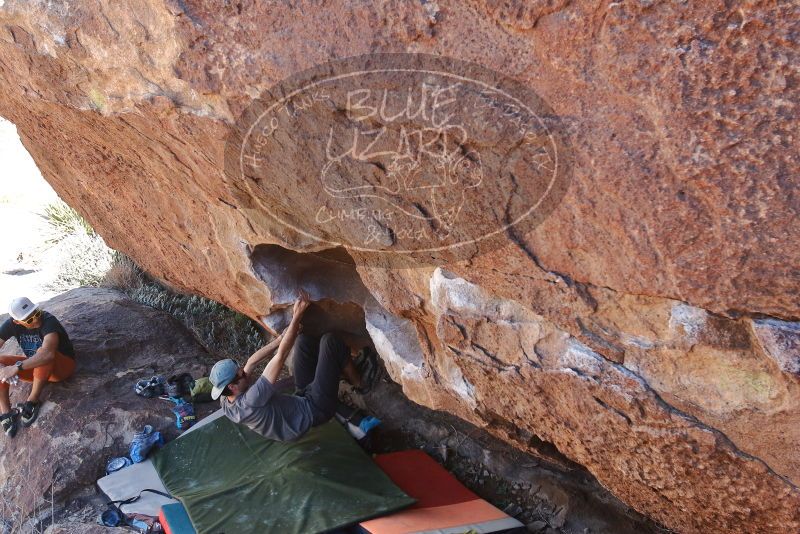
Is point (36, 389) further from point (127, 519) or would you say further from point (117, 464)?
point (127, 519)

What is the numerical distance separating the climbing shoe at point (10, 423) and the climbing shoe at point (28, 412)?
4cm

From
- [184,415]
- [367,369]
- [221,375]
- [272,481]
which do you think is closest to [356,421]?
[367,369]

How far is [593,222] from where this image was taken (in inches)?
78.7

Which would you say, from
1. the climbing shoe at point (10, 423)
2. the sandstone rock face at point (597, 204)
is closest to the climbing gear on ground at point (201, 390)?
the climbing shoe at point (10, 423)

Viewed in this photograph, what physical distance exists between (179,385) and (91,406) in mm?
589

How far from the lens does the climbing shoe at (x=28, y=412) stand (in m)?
4.70

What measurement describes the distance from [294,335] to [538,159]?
8.16 feet

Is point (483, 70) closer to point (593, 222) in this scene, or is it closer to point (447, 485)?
point (593, 222)

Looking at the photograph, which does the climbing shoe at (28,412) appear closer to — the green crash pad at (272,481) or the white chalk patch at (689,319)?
the green crash pad at (272,481)

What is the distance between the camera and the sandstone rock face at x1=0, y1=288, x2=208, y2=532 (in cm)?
435

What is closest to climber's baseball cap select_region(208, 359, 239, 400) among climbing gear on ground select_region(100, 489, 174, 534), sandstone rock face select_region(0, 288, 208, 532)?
climbing gear on ground select_region(100, 489, 174, 534)

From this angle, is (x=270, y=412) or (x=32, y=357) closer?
(x=270, y=412)

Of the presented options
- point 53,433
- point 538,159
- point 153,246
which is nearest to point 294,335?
point 153,246

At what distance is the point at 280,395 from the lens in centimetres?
428
